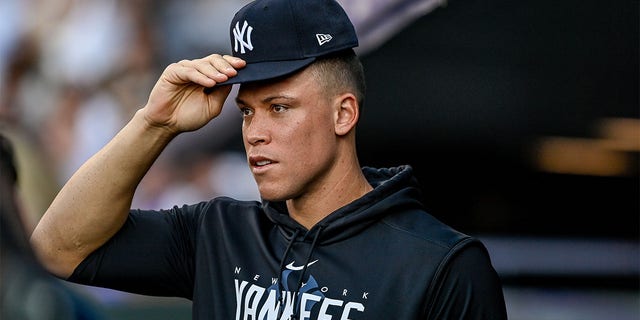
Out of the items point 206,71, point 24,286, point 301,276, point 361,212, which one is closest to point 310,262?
point 301,276

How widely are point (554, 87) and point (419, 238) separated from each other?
3.08 meters

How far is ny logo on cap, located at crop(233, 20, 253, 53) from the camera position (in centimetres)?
260

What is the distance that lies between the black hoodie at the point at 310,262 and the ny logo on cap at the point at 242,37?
398 millimetres

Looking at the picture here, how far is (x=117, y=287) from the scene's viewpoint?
2.74 meters

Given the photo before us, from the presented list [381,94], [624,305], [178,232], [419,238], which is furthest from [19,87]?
[624,305]

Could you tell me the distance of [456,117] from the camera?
529cm

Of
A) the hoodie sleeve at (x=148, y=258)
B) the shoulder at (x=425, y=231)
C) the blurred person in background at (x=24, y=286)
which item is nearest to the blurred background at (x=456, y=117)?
the hoodie sleeve at (x=148, y=258)

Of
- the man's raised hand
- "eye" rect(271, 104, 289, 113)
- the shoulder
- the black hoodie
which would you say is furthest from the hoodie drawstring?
the man's raised hand

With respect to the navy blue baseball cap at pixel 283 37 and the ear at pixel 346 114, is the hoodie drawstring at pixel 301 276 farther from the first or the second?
the navy blue baseball cap at pixel 283 37

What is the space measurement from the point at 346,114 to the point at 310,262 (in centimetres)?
36

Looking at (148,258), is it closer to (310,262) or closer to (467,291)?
(310,262)

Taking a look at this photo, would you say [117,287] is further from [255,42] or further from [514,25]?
[514,25]

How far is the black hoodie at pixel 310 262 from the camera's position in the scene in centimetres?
244

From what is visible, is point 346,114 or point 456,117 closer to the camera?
point 346,114
